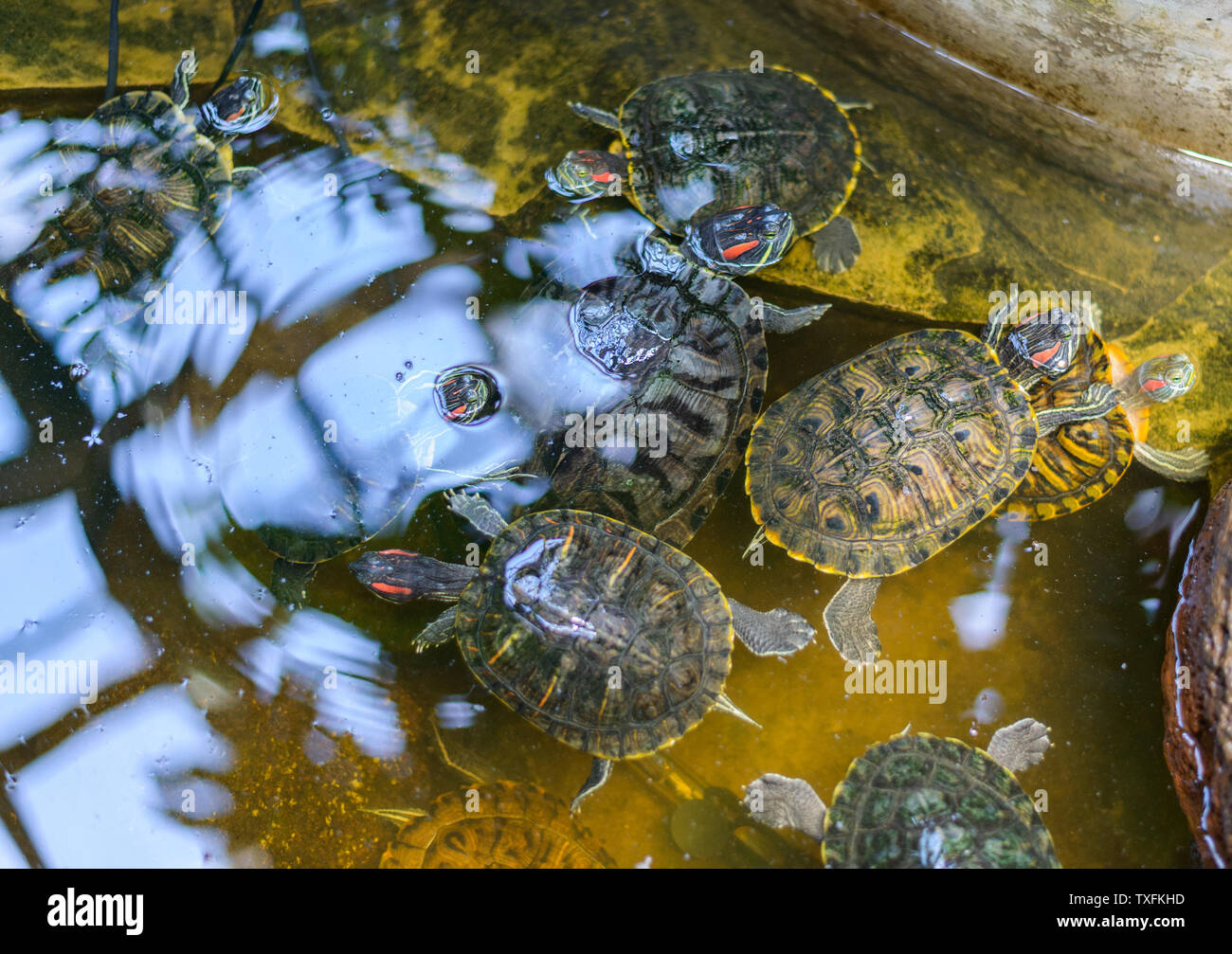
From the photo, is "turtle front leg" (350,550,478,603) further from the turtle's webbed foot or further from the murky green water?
the turtle's webbed foot

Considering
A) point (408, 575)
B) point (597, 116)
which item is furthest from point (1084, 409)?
point (408, 575)

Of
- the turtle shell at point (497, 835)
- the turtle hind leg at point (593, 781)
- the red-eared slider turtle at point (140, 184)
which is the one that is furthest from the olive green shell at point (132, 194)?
the turtle hind leg at point (593, 781)

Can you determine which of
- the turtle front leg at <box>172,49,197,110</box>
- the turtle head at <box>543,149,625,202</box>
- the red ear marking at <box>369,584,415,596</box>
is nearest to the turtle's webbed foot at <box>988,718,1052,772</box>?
the red ear marking at <box>369,584,415,596</box>

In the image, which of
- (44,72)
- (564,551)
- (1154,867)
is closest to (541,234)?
(564,551)

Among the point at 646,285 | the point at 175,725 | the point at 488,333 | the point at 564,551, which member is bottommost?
the point at 175,725
